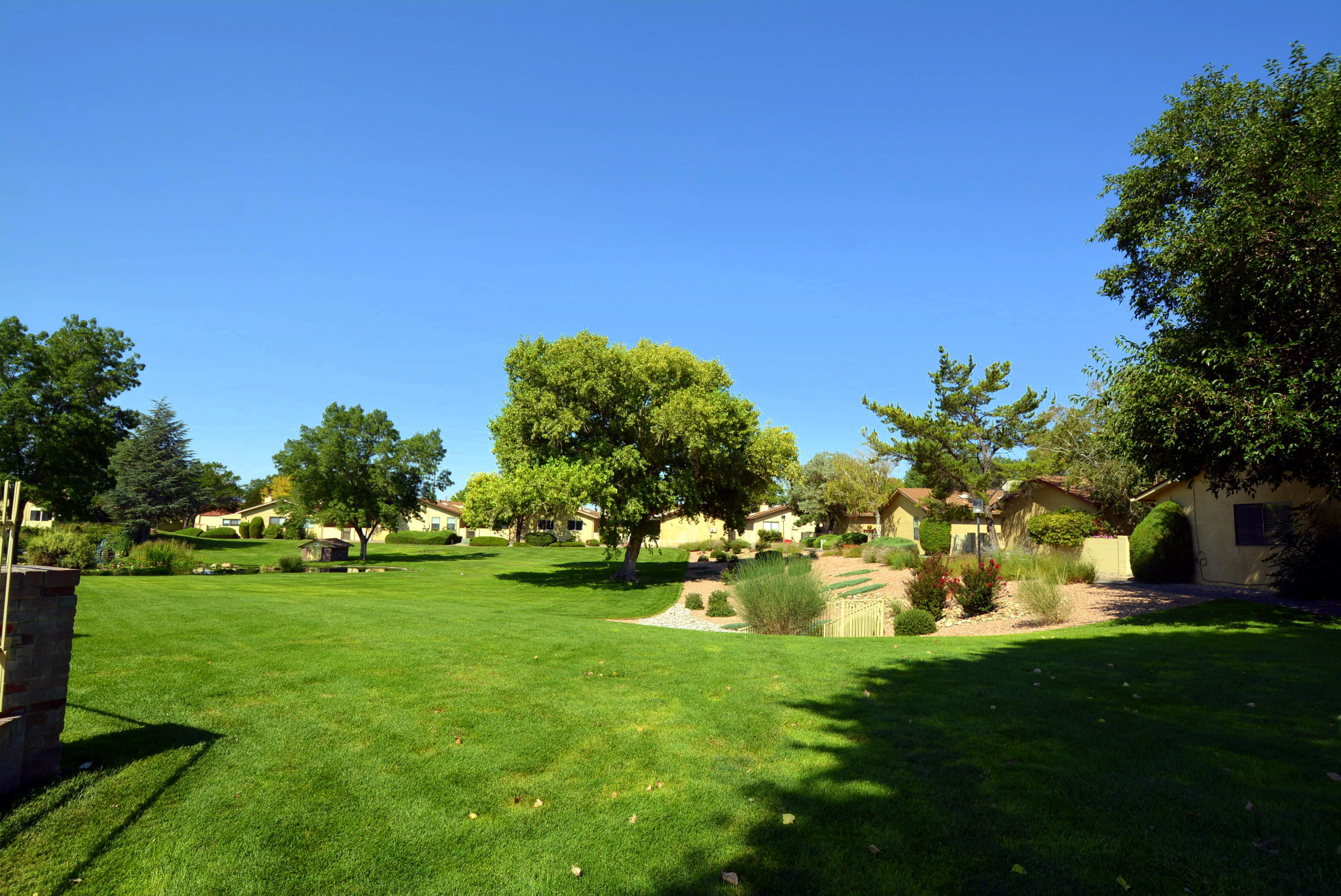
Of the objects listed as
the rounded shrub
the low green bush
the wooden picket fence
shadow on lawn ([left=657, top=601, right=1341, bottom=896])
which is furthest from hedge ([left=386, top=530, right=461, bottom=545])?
shadow on lawn ([left=657, top=601, right=1341, bottom=896])

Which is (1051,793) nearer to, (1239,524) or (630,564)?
(1239,524)

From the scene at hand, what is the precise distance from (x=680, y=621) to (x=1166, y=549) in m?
15.2

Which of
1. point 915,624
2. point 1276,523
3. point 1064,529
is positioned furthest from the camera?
point 1064,529

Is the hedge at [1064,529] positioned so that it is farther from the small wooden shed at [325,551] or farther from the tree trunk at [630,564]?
the small wooden shed at [325,551]

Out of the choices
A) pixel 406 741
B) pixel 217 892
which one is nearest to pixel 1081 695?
pixel 406 741

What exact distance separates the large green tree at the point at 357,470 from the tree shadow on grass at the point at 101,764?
40026 mm

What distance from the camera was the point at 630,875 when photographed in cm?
377

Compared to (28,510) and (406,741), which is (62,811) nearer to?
(406,741)

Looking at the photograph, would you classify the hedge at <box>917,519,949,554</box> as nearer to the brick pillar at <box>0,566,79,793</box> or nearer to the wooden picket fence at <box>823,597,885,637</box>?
the wooden picket fence at <box>823,597,885,637</box>

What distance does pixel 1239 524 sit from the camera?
780 inches

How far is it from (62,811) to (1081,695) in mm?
8539

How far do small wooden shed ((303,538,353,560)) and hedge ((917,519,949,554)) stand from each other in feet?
112

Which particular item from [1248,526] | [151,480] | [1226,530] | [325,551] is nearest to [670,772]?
[1248,526]

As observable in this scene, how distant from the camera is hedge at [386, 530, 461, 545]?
68.6m
